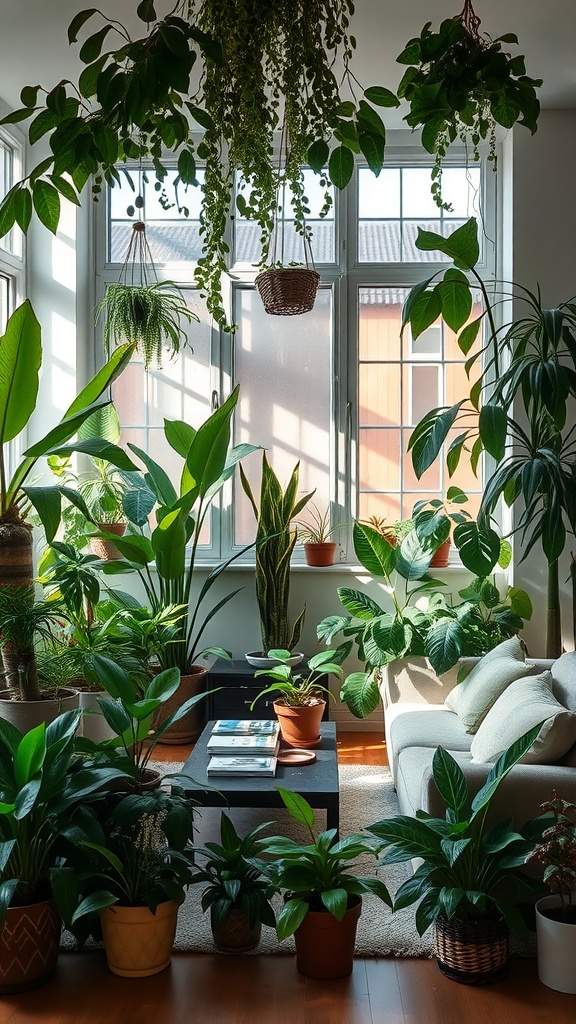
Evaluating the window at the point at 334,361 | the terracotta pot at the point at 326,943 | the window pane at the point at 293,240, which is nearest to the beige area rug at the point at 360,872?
the terracotta pot at the point at 326,943

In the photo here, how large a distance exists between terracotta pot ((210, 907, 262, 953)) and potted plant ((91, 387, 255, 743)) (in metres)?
1.91

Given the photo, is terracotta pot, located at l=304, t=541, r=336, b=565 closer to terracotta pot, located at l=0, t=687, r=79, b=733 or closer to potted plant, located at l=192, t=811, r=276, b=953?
terracotta pot, located at l=0, t=687, r=79, b=733

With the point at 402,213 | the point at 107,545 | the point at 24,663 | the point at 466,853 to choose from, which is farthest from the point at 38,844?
the point at 402,213

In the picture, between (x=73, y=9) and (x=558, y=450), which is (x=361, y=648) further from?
(x=73, y=9)

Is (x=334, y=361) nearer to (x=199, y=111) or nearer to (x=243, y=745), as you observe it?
(x=243, y=745)

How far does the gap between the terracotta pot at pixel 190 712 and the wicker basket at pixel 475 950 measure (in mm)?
2474

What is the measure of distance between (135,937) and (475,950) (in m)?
0.91

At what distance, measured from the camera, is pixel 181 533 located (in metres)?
4.50

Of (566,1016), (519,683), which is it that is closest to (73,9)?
(519,683)

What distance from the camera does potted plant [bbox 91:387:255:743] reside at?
4527 mm

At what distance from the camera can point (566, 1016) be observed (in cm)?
229

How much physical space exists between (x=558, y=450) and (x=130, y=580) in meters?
2.53

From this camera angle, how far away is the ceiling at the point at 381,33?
3.85 meters

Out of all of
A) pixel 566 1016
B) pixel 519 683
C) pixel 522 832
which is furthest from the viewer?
pixel 519 683
